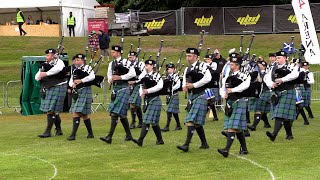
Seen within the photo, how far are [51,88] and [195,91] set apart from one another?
148 inches

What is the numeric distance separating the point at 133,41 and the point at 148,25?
3025mm

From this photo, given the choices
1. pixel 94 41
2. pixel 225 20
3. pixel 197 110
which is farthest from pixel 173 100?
pixel 225 20

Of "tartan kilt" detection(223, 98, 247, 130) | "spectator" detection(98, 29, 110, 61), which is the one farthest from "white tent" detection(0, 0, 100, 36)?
"tartan kilt" detection(223, 98, 247, 130)

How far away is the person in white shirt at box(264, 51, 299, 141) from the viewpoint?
1342 centimetres

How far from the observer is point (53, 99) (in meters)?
14.9

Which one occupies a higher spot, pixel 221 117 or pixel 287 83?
pixel 287 83

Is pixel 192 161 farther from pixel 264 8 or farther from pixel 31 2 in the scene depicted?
pixel 31 2

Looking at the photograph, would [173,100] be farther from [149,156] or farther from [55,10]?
[55,10]

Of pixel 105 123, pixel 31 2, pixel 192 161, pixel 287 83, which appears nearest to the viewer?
pixel 192 161

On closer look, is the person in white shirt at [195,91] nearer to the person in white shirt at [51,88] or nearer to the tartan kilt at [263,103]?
the person in white shirt at [51,88]

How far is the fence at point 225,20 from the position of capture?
3481 cm

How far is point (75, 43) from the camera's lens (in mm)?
35094

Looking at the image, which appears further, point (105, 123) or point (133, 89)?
point (105, 123)

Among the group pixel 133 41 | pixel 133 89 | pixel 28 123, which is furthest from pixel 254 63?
pixel 133 41
